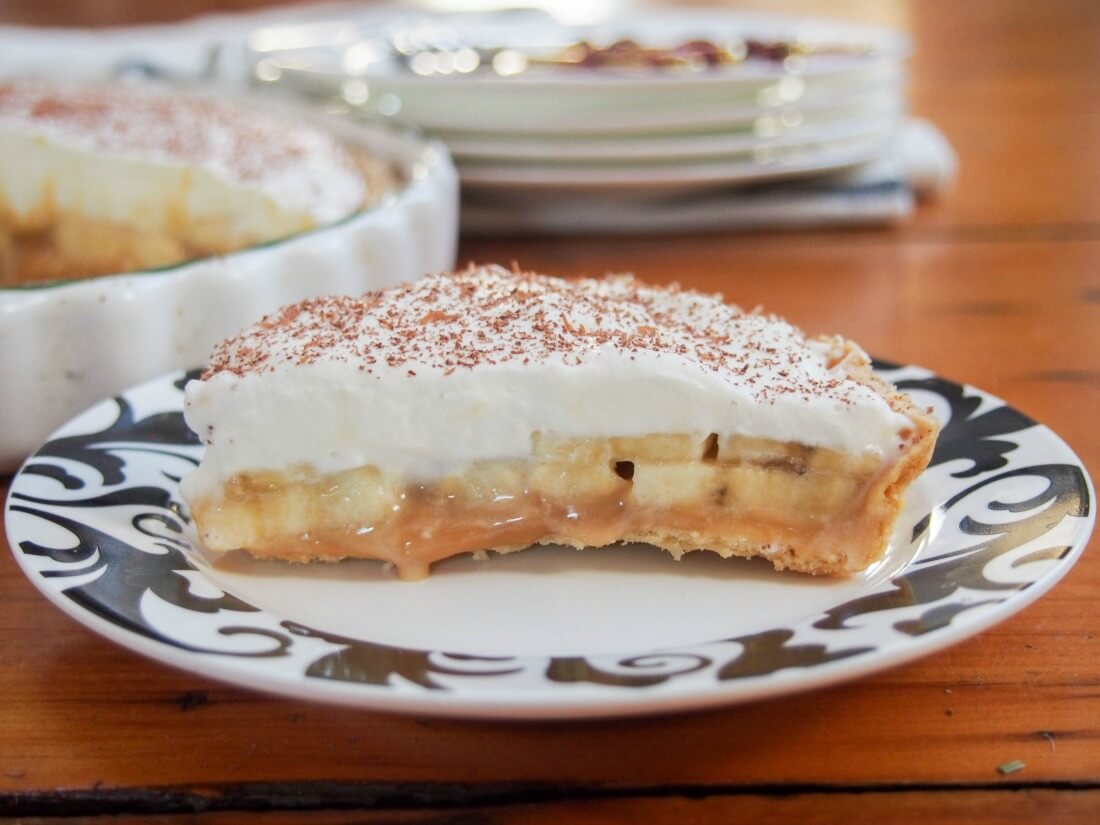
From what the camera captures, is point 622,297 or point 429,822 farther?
point 622,297

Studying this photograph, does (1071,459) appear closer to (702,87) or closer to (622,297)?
(622,297)

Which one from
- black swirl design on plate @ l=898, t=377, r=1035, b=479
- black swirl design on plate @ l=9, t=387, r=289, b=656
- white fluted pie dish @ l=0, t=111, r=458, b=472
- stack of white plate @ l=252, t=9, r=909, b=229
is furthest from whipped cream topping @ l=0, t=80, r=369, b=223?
black swirl design on plate @ l=898, t=377, r=1035, b=479

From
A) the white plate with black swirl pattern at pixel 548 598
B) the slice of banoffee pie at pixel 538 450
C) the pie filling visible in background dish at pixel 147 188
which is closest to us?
the white plate with black swirl pattern at pixel 548 598

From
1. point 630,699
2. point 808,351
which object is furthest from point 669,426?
point 630,699

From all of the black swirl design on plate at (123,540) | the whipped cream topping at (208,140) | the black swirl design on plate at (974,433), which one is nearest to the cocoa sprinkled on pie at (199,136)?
the whipped cream topping at (208,140)

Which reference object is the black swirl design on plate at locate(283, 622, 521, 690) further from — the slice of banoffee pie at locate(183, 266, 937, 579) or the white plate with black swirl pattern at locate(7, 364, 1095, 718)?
the slice of banoffee pie at locate(183, 266, 937, 579)

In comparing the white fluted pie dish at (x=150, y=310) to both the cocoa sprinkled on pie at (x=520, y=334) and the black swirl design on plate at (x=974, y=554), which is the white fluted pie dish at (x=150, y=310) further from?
the black swirl design on plate at (x=974, y=554)

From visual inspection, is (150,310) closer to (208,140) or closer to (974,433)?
(208,140)
